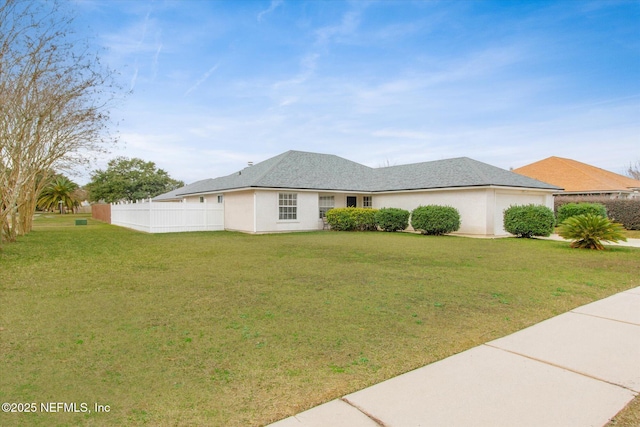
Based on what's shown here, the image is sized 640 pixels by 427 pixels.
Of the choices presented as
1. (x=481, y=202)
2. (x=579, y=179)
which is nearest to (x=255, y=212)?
(x=481, y=202)

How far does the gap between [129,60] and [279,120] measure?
34.7ft

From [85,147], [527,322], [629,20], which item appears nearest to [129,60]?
[85,147]

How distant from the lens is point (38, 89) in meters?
13.9

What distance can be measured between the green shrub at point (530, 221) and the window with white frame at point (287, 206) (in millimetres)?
11379

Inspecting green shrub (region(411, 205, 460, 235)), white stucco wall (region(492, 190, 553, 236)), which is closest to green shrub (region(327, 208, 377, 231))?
green shrub (region(411, 205, 460, 235))

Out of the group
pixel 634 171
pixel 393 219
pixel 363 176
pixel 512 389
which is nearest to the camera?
pixel 512 389

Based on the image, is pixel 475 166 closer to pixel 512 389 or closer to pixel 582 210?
pixel 582 210

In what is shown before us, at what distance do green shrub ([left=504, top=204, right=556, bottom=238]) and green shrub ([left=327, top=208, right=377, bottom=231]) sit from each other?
7458 mm

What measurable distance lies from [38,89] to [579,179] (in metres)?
35.6

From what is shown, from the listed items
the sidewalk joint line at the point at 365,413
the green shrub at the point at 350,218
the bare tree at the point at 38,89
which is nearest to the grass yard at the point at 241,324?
the sidewalk joint line at the point at 365,413

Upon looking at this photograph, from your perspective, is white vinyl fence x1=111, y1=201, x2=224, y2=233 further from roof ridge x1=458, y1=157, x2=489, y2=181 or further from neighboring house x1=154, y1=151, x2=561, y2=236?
roof ridge x1=458, y1=157, x2=489, y2=181

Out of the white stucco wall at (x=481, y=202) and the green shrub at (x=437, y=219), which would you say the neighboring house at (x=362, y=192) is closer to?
the white stucco wall at (x=481, y=202)

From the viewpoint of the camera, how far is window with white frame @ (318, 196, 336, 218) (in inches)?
901

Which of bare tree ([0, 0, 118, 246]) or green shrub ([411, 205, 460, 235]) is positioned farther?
green shrub ([411, 205, 460, 235])
